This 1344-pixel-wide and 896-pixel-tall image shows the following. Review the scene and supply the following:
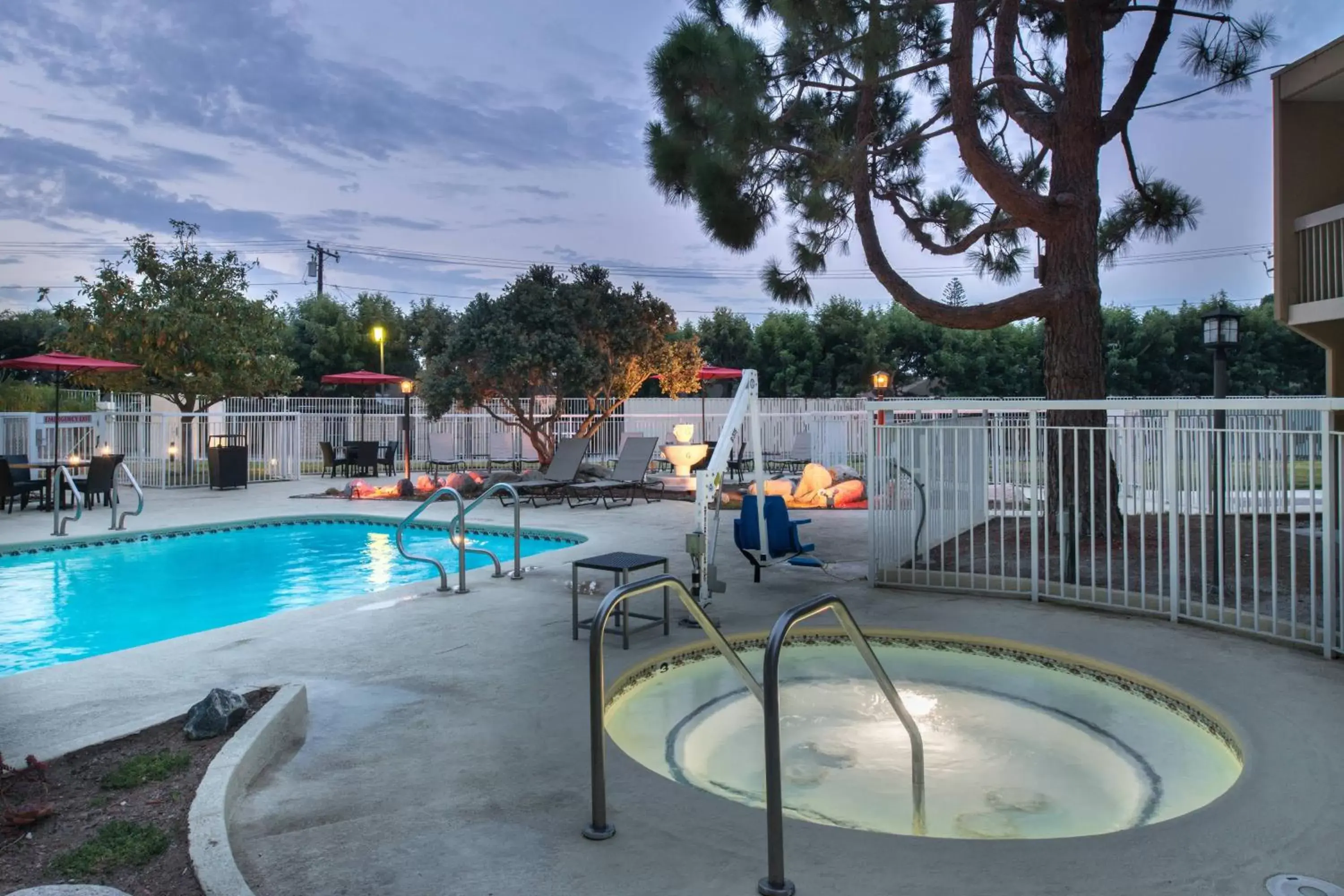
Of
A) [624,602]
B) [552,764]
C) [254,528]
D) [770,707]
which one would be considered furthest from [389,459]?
[770,707]

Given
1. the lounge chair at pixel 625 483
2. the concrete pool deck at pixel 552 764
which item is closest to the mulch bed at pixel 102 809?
the concrete pool deck at pixel 552 764

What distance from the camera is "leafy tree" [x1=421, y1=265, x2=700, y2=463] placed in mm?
15367

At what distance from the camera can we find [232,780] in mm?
3139

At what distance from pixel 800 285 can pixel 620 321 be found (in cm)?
493

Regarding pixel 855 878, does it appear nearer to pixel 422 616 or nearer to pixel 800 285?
pixel 422 616

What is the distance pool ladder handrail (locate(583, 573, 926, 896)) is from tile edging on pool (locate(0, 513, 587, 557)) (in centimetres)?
670

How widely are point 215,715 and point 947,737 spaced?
3.57 metres

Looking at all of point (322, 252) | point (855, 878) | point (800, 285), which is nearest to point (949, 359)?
point (800, 285)

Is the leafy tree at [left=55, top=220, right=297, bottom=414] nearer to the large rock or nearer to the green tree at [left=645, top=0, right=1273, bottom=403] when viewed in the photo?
the green tree at [left=645, top=0, right=1273, bottom=403]

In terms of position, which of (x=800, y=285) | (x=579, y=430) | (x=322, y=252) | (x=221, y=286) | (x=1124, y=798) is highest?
(x=322, y=252)

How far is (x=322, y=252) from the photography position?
44.1 meters

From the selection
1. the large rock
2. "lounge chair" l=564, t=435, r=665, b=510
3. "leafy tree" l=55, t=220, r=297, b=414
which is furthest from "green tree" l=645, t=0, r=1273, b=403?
"leafy tree" l=55, t=220, r=297, b=414

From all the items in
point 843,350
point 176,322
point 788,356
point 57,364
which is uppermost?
point 843,350

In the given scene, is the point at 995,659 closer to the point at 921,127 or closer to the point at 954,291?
the point at 921,127
